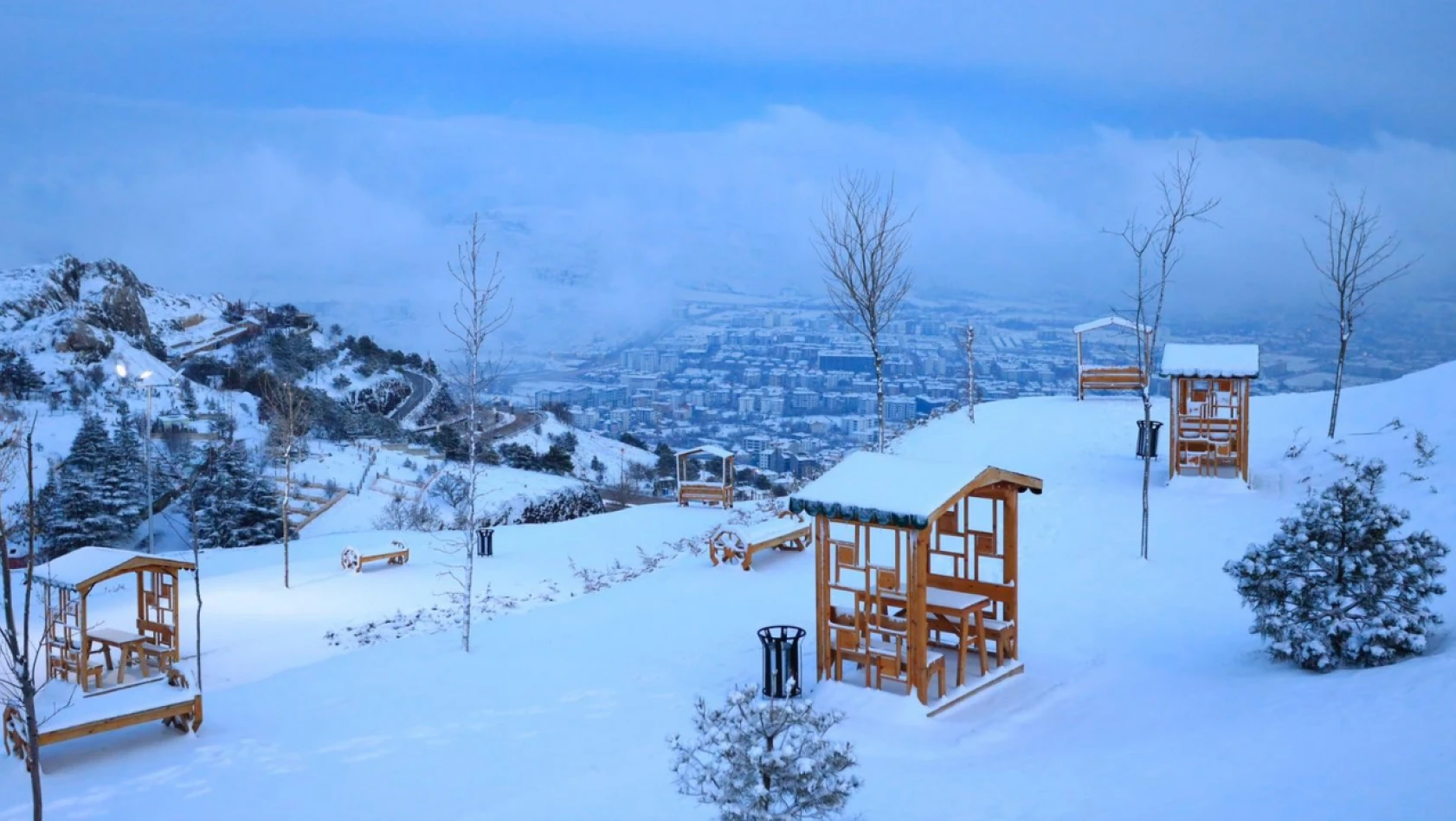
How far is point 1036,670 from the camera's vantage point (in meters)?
9.35

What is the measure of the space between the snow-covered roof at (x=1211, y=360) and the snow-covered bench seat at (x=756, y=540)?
601 centimetres

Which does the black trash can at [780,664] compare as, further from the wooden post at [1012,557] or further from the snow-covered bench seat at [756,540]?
the snow-covered bench seat at [756,540]

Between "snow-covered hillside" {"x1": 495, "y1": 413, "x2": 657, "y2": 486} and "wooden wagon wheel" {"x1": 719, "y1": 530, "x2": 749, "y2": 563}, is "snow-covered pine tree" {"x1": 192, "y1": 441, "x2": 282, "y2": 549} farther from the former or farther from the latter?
"wooden wagon wheel" {"x1": 719, "y1": 530, "x2": 749, "y2": 563}

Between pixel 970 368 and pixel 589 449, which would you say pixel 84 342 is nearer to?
Result: pixel 589 449

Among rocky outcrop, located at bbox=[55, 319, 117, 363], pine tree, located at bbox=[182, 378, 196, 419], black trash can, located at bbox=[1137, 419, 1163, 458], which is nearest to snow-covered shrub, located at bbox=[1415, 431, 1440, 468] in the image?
black trash can, located at bbox=[1137, 419, 1163, 458]

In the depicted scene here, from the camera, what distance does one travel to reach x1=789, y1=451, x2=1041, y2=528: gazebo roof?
827cm

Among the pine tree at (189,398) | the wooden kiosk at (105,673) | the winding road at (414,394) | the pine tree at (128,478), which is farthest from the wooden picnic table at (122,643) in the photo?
the winding road at (414,394)

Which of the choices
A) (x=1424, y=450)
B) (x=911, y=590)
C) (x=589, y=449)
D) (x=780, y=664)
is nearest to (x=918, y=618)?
(x=911, y=590)

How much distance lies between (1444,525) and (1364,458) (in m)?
3.85

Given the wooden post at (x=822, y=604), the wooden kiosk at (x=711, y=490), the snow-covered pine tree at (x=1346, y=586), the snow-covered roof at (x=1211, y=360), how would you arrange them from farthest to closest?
the wooden kiosk at (x=711, y=490)
the snow-covered roof at (x=1211, y=360)
the wooden post at (x=822, y=604)
the snow-covered pine tree at (x=1346, y=586)

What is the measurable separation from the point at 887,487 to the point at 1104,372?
16.4 meters

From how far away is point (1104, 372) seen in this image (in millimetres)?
23484

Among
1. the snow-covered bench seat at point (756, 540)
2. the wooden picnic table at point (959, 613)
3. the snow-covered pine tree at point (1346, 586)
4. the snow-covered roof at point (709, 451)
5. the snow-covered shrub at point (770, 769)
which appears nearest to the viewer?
the snow-covered shrub at point (770, 769)

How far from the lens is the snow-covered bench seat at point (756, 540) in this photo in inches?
560
